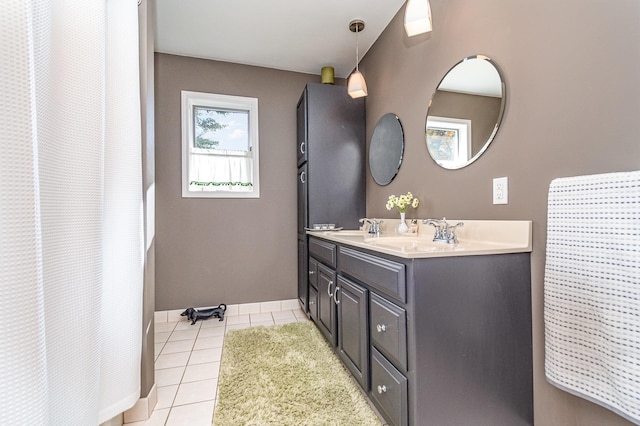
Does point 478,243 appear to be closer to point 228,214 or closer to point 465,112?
point 465,112

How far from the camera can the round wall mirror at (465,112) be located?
1.35m

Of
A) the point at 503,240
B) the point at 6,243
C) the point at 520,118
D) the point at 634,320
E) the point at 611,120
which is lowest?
the point at 634,320

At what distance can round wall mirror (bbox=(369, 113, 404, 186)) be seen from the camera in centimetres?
213

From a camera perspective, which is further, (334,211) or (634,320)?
(334,211)

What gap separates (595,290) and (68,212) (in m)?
1.65

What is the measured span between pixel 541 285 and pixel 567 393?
0.40m

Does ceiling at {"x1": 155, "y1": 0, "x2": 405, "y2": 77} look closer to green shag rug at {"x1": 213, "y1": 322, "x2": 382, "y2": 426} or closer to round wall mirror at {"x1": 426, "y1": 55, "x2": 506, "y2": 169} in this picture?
round wall mirror at {"x1": 426, "y1": 55, "x2": 506, "y2": 169}

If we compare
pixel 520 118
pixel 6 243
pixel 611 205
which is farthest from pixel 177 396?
pixel 520 118

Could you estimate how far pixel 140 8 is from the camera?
1.33 m

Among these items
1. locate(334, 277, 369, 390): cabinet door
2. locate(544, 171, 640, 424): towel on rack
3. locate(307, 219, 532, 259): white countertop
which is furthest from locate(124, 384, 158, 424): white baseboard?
locate(544, 171, 640, 424): towel on rack

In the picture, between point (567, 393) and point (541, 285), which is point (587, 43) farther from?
point (567, 393)

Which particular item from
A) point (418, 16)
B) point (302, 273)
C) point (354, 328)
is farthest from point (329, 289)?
point (418, 16)

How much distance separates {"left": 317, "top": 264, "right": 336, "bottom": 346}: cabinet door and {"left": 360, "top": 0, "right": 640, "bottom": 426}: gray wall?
33.2 inches

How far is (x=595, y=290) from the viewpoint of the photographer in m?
0.89
